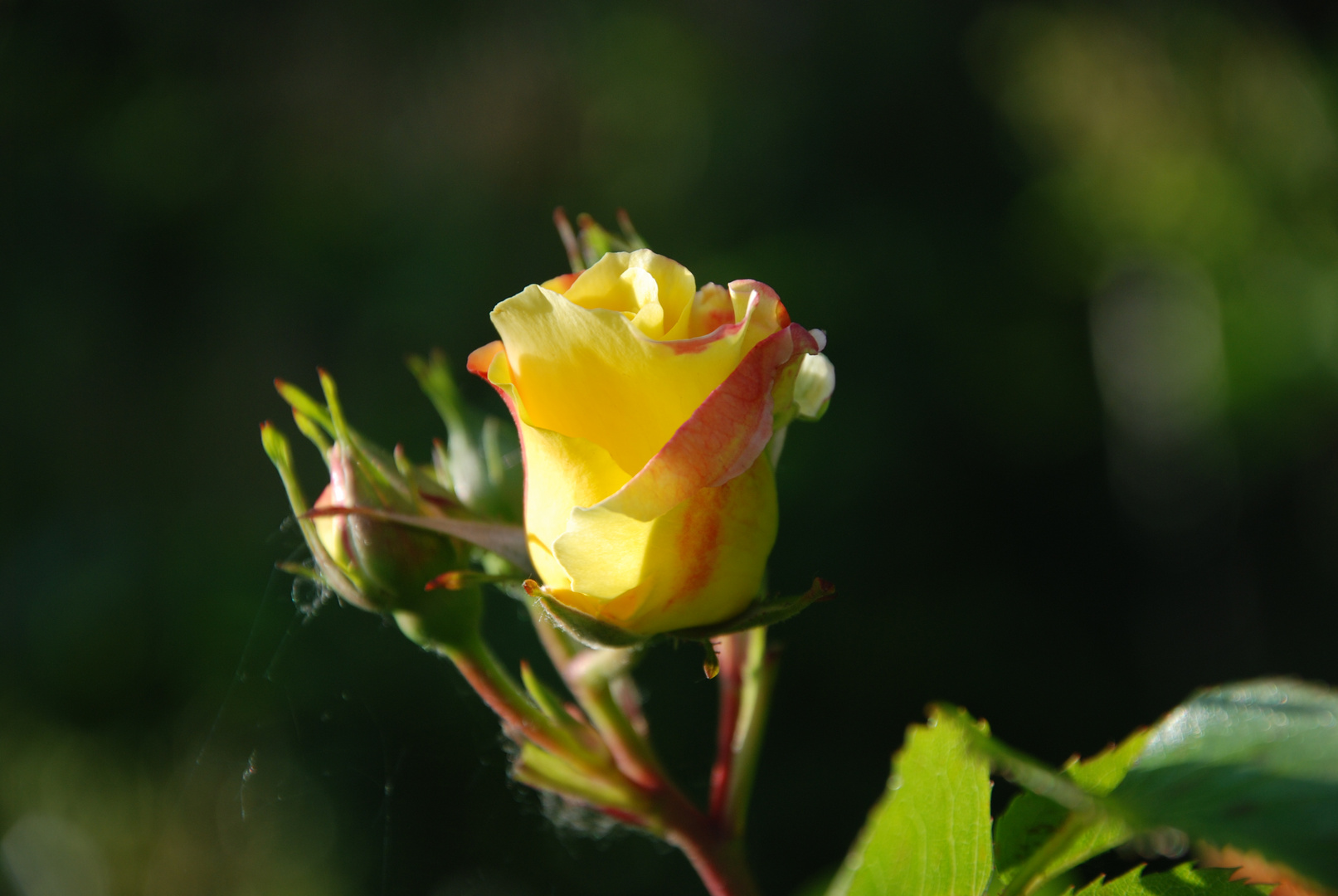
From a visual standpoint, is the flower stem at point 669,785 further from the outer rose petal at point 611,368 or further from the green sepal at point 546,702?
the outer rose petal at point 611,368

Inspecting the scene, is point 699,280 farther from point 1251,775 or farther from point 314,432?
point 1251,775

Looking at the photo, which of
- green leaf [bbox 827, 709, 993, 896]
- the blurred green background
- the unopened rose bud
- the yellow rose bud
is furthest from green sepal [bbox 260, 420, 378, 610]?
the blurred green background

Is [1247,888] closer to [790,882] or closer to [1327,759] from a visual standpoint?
[1327,759]

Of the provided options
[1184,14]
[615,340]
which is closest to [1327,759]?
[615,340]

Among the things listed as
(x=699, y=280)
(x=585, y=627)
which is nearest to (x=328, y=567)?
(x=585, y=627)

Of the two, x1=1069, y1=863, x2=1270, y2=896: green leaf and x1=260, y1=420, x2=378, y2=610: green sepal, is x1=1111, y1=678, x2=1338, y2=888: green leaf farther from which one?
x1=260, y1=420, x2=378, y2=610: green sepal
